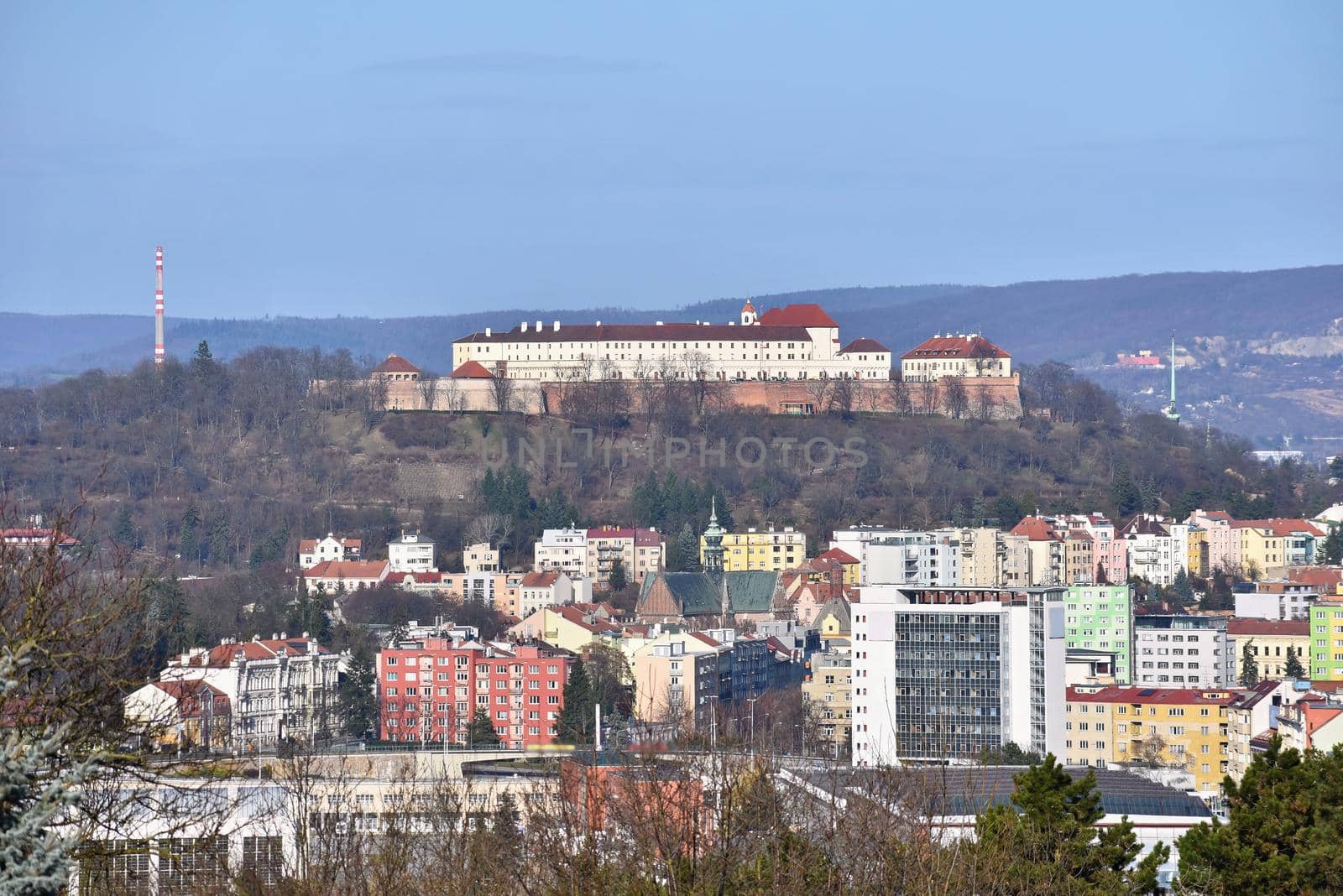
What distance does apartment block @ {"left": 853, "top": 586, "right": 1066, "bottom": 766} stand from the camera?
3394cm

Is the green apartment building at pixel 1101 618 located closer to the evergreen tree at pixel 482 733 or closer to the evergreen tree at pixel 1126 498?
the evergreen tree at pixel 482 733

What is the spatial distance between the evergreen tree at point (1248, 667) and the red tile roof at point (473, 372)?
1527 inches

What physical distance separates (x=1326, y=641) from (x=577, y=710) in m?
16.1

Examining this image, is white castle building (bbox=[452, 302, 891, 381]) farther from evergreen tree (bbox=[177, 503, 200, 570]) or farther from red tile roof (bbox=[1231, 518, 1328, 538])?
red tile roof (bbox=[1231, 518, 1328, 538])

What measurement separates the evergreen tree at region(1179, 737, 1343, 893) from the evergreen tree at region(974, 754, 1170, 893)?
307 mm

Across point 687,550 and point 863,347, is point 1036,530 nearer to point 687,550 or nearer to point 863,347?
point 687,550

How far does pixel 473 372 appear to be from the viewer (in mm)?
83312

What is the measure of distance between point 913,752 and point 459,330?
166 meters

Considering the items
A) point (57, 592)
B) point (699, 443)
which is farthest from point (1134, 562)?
point (57, 592)

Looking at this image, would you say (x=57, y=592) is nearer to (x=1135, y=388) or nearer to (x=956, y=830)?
(x=956, y=830)

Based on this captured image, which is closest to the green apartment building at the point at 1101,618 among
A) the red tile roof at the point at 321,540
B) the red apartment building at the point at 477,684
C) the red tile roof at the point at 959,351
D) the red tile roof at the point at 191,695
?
the red apartment building at the point at 477,684

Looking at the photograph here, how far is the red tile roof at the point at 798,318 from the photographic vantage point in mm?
87375

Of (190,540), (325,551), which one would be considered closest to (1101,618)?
(325,551)

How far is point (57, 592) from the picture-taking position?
11375 mm
